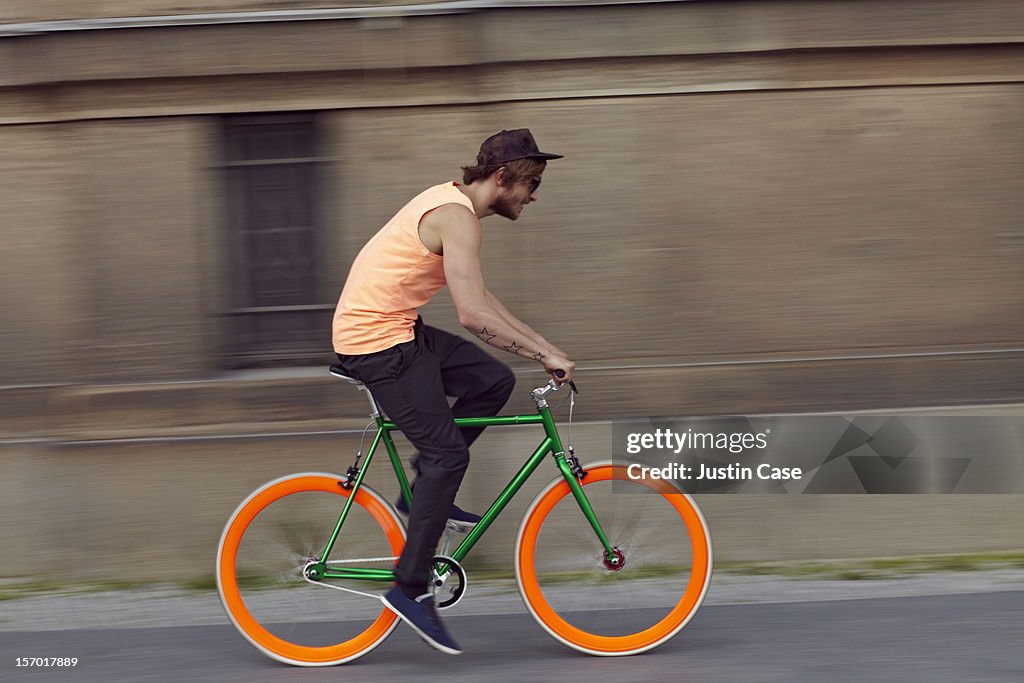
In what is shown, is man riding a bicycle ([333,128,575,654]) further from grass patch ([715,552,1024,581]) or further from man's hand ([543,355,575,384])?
grass patch ([715,552,1024,581])

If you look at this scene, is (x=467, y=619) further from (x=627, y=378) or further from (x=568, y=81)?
(x=568, y=81)

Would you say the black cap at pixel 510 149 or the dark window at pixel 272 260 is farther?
the dark window at pixel 272 260

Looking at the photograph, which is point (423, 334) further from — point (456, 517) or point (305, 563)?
point (305, 563)

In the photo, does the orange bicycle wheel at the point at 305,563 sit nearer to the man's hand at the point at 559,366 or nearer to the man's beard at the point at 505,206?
the man's hand at the point at 559,366

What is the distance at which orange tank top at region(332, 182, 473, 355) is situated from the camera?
4.54 metres

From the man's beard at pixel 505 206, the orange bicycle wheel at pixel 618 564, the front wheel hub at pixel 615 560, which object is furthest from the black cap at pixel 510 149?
the front wheel hub at pixel 615 560

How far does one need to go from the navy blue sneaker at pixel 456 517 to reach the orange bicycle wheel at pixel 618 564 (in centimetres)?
21

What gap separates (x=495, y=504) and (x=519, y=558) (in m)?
0.24

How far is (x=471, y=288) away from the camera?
4.40m

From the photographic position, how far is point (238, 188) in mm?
7094

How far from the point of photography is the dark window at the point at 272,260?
23.2 feet

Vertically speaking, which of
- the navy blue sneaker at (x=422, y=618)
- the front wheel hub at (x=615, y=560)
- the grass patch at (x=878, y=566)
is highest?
the front wheel hub at (x=615, y=560)

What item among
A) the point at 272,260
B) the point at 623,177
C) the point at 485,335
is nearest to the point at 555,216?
the point at 623,177

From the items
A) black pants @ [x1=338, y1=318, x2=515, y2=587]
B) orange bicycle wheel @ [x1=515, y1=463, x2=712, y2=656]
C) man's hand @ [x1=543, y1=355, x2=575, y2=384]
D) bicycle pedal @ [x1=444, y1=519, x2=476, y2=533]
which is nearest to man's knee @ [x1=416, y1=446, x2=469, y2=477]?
black pants @ [x1=338, y1=318, x2=515, y2=587]
